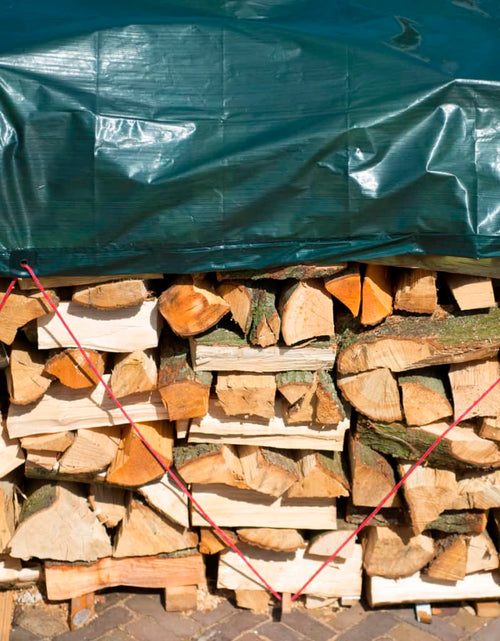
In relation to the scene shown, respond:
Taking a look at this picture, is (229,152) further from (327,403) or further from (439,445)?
(439,445)

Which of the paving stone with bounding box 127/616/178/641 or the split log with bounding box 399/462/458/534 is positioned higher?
the split log with bounding box 399/462/458/534

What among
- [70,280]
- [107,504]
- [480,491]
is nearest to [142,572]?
[107,504]

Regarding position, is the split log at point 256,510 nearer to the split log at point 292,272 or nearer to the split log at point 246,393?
the split log at point 246,393

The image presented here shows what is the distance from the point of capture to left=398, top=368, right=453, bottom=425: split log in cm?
342

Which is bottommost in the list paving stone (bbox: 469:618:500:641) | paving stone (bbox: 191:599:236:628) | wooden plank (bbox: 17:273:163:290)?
paving stone (bbox: 191:599:236:628)

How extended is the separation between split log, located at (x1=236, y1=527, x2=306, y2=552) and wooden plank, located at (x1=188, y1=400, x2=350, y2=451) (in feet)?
1.50

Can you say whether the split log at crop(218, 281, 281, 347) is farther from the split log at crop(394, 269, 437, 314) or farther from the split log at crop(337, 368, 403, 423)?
the split log at crop(394, 269, 437, 314)

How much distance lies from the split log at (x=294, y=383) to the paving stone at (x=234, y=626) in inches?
45.2

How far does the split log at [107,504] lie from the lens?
373 centimetres

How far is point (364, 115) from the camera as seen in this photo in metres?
3.10

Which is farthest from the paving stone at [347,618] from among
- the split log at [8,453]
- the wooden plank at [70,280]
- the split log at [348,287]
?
the wooden plank at [70,280]

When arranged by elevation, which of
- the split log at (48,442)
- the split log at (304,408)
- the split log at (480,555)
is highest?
the split log at (304,408)

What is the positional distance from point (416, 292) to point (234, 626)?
175 centimetres

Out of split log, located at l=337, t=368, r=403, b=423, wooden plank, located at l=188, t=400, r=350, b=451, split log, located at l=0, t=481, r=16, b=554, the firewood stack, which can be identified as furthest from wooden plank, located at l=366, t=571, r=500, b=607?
split log, located at l=0, t=481, r=16, b=554
